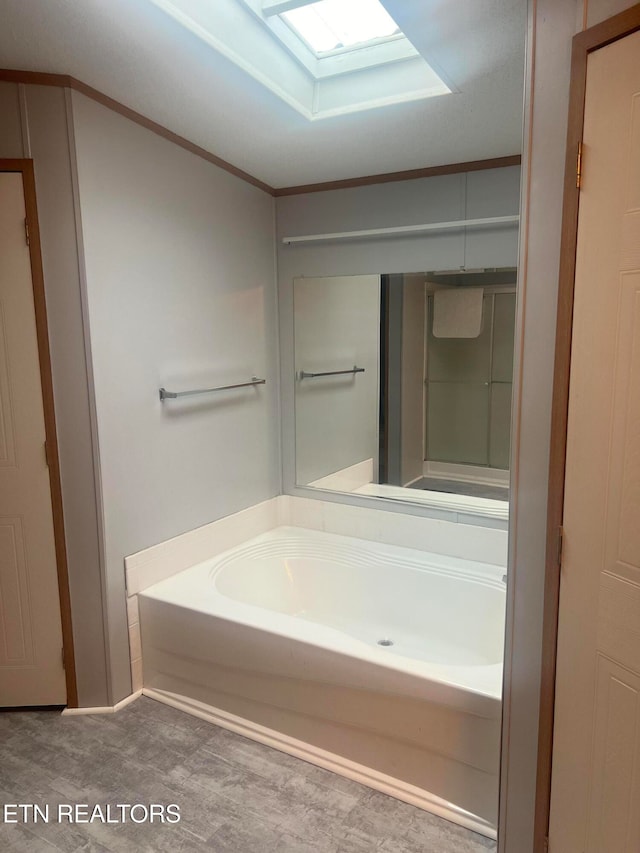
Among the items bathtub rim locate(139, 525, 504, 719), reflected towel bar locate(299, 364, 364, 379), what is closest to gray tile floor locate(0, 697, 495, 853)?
bathtub rim locate(139, 525, 504, 719)

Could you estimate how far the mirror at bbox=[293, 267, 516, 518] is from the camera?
9.13 ft

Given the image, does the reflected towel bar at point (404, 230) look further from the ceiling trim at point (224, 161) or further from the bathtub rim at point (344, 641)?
the bathtub rim at point (344, 641)

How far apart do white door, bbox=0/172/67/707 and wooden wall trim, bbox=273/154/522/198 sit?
142cm

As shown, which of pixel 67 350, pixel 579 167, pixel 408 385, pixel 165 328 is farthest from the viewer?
pixel 408 385

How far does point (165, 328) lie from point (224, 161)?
0.87m

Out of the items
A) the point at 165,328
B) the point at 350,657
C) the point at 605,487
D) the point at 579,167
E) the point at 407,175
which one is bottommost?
the point at 350,657

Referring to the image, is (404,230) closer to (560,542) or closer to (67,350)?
(67,350)

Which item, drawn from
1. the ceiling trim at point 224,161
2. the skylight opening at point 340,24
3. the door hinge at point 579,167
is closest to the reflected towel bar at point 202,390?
the ceiling trim at point 224,161

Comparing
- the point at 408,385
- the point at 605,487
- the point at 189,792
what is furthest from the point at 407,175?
the point at 189,792

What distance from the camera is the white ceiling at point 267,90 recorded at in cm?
159

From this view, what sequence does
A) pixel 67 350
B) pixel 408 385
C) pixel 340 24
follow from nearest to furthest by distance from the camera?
pixel 340 24, pixel 67 350, pixel 408 385

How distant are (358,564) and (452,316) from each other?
4.30 feet

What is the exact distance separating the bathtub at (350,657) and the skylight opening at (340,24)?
6.76 ft

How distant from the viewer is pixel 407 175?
275cm
